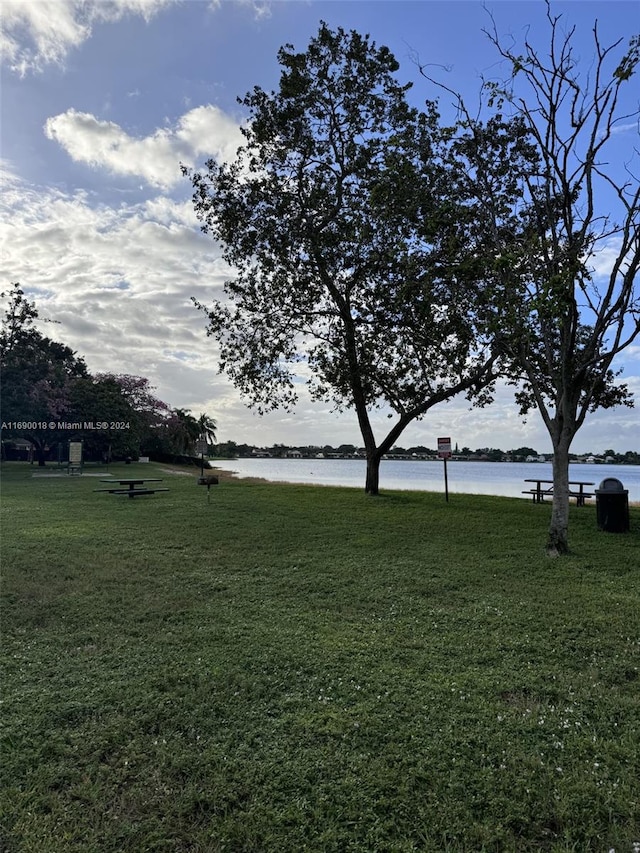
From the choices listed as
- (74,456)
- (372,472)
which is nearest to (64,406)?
(74,456)

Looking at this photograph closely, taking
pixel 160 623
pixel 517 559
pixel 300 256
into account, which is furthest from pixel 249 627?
pixel 300 256

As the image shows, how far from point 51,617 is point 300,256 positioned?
12475mm

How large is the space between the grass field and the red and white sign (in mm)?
8237

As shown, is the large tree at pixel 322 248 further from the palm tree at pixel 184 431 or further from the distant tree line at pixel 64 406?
the palm tree at pixel 184 431

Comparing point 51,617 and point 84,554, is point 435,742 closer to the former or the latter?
point 51,617

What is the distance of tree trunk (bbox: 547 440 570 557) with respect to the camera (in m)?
7.83

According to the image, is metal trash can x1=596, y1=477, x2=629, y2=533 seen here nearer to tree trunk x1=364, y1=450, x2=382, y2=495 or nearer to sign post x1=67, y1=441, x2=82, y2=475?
tree trunk x1=364, y1=450, x2=382, y2=495

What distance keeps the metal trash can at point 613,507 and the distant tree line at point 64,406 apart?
10.5 meters

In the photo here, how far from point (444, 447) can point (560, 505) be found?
7.12m

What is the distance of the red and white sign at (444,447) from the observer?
14945 mm

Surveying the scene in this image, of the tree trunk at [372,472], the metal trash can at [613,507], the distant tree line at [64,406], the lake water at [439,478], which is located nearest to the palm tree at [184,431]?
the distant tree line at [64,406]

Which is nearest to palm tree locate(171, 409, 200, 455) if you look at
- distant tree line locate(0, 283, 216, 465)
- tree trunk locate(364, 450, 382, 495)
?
distant tree line locate(0, 283, 216, 465)

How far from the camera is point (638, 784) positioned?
2.40m

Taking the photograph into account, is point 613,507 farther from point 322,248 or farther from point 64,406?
point 64,406
